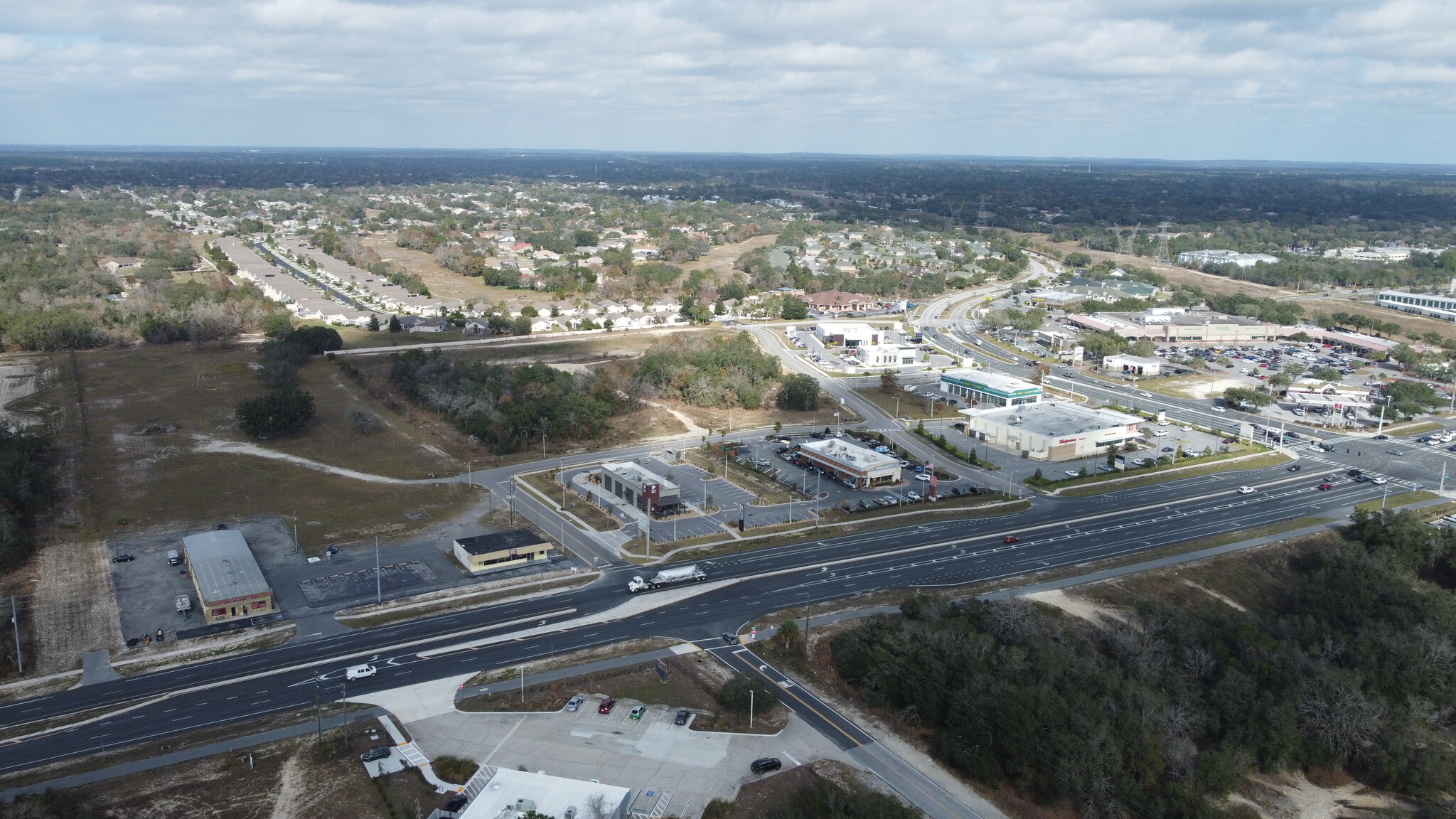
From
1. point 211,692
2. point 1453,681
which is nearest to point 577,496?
point 211,692

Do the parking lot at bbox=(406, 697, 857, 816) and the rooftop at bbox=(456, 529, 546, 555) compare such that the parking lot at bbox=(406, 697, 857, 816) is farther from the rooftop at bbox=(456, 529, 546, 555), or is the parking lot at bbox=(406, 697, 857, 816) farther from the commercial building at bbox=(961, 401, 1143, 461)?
the commercial building at bbox=(961, 401, 1143, 461)

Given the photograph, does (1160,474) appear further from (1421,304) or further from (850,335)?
(1421,304)

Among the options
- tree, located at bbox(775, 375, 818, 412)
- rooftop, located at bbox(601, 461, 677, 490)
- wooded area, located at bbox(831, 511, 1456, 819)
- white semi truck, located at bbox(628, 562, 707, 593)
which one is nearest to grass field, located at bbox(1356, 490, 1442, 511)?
wooded area, located at bbox(831, 511, 1456, 819)

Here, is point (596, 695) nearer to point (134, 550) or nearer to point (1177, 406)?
point (134, 550)

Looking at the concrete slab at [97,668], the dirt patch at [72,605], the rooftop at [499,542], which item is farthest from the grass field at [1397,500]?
the dirt patch at [72,605]

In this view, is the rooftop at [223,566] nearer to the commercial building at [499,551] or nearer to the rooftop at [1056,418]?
the commercial building at [499,551]

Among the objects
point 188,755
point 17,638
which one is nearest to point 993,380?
point 188,755
